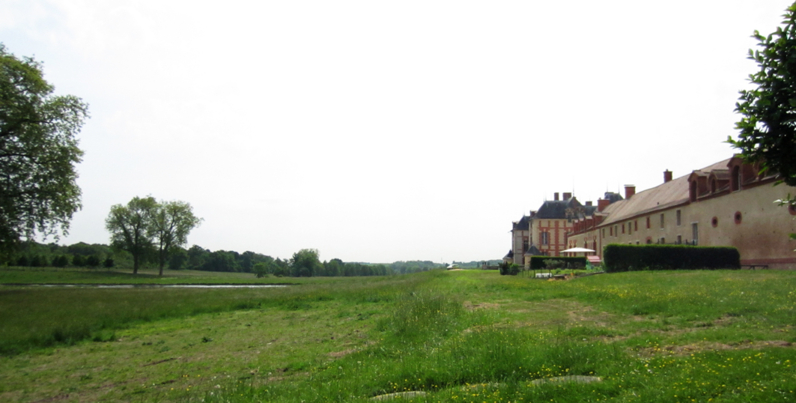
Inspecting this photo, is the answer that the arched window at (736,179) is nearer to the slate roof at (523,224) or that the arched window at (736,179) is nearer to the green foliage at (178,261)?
the slate roof at (523,224)

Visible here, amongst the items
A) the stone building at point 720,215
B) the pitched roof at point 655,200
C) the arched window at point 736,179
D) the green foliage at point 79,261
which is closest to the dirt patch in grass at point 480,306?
the stone building at point 720,215

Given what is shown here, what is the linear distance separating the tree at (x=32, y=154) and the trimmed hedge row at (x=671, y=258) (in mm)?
39402

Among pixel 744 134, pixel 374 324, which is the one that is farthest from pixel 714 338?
pixel 374 324

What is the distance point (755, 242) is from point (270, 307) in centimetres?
3041

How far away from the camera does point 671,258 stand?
102 ft

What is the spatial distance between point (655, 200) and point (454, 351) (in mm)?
48850

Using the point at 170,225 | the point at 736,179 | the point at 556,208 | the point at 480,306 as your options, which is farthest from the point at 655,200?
the point at 170,225

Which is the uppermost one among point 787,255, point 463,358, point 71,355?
point 787,255

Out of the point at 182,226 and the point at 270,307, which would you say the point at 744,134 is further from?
the point at 182,226

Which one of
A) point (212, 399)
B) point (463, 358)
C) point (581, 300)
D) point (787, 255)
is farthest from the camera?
point (787, 255)

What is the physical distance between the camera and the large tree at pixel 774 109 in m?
6.50

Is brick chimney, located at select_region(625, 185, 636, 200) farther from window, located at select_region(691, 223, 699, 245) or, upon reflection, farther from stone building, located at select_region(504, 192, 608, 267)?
window, located at select_region(691, 223, 699, 245)

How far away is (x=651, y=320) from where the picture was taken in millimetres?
12305

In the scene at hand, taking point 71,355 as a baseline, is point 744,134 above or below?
above
